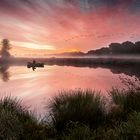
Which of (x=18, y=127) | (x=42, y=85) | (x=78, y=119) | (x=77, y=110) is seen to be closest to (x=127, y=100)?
(x=77, y=110)

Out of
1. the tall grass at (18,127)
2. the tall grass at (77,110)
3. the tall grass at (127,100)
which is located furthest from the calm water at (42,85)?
the tall grass at (18,127)

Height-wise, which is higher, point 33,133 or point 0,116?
point 0,116

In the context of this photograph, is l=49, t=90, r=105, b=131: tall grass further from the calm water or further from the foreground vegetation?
the calm water

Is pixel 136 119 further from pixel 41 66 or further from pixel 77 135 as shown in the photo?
pixel 41 66

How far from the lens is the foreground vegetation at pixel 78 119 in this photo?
938cm

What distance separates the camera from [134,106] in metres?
13.2

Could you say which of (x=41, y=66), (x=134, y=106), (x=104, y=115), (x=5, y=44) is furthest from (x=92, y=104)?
(x=5, y=44)

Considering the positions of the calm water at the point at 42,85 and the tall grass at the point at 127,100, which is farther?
the calm water at the point at 42,85

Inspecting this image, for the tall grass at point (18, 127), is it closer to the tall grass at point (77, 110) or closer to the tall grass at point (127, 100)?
the tall grass at point (77, 110)

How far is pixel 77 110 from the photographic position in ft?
40.0

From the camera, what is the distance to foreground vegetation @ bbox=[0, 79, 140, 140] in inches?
369

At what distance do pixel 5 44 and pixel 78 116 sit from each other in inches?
4269

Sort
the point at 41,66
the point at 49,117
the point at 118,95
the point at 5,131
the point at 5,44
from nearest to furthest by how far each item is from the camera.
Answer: the point at 5,131 < the point at 49,117 < the point at 118,95 < the point at 41,66 < the point at 5,44

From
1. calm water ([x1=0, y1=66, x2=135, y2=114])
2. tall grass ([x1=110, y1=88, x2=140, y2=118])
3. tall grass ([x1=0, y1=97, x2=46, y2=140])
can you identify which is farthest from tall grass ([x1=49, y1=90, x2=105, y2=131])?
calm water ([x1=0, y1=66, x2=135, y2=114])
